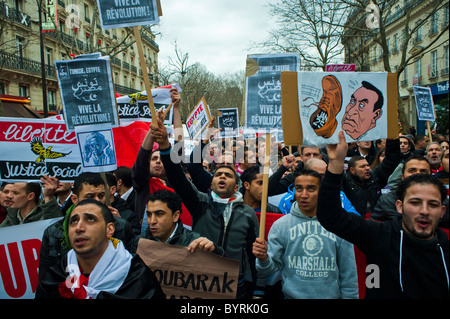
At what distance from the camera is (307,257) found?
267 cm

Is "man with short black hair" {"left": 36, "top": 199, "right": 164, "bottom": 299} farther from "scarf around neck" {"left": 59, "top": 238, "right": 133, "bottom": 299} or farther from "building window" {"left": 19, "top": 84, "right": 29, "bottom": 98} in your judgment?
"building window" {"left": 19, "top": 84, "right": 29, "bottom": 98}

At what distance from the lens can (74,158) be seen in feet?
13.9

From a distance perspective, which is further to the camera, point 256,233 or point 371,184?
point 371,184

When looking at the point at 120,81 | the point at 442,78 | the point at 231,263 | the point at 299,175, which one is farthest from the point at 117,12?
the point at 120,81

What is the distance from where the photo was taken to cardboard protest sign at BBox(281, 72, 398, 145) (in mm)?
2732

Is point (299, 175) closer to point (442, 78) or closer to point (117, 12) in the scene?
point (117, 12)

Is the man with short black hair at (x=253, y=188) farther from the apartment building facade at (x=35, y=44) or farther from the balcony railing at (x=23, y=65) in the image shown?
the balcony railing at (x=23, y=65)

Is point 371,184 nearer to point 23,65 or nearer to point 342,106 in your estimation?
point 342,106

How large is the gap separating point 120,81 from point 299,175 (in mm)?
42017

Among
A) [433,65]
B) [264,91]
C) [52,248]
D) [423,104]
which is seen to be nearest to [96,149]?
[52,248]

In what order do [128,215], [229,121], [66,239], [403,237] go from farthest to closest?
[229,121], [128,215], [66,239], [403,237]

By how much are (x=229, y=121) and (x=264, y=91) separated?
7.22 metres

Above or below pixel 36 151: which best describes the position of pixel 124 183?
below
